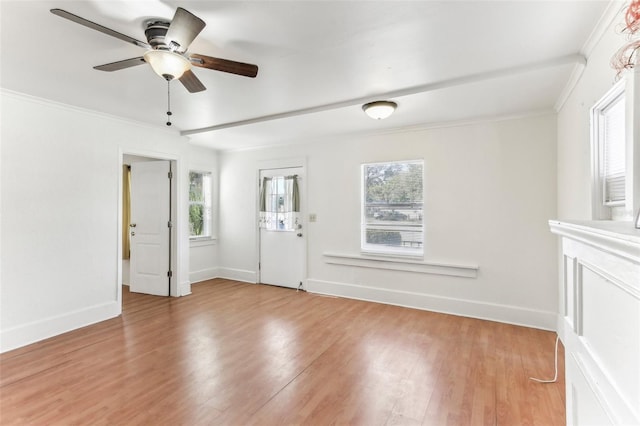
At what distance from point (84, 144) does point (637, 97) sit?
4822 mm

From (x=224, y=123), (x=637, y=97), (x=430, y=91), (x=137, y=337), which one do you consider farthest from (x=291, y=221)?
(x=637, y=97)

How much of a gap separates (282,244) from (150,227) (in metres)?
2.13

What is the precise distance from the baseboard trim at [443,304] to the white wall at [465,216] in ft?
0.04

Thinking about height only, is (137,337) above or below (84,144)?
below

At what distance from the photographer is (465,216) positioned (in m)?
3.78

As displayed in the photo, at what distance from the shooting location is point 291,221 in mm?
5086

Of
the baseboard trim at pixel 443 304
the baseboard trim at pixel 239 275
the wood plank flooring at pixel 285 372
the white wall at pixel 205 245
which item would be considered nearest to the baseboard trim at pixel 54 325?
the wood plank flooring at pixel 285 372

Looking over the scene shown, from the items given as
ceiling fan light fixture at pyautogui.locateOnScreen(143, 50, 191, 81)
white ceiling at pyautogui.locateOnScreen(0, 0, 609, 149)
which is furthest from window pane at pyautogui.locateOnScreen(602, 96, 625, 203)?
ceiling fan light fixture at pyautogui.locateOnScreen(143, 50, 191, 81)

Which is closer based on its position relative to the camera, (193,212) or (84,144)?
(84,144)

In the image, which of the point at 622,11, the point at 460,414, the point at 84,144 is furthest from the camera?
the point at 84,144

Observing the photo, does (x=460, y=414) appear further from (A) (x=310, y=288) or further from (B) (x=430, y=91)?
(A) (x=310, y=288)

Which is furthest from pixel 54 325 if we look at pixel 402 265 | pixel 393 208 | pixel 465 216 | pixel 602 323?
pixel 465 216

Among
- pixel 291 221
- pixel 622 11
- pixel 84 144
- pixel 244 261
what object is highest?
pixel 622 11

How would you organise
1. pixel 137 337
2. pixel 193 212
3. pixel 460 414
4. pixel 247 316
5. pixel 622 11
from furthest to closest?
pixel 193 212, pixel 247 316, pixel 137 337, pixel 460 414, pixel 622 11
